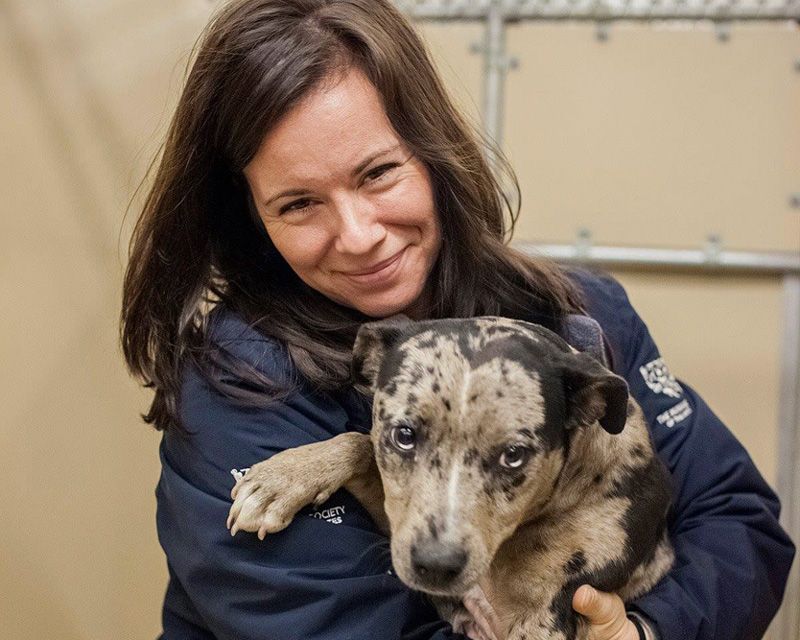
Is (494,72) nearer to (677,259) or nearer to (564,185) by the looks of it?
Result: (564,185)

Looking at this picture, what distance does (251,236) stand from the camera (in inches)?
82.4

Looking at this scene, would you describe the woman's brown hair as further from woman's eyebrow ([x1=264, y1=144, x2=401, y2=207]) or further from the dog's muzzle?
the dog's muzzle

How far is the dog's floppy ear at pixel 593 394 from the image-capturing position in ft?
5.26

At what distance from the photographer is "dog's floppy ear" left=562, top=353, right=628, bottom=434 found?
1.60 metres

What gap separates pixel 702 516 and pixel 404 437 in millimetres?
798

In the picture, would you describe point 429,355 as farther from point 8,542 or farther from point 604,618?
point 8,542

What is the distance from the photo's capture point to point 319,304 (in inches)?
79.8

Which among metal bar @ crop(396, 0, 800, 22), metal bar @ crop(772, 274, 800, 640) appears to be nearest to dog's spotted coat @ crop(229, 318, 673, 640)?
metal bar @ crop(772, 274, 800, 640)

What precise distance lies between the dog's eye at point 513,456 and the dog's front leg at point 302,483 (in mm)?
339

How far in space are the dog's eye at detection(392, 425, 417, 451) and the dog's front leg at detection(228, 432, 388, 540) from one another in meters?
0.17

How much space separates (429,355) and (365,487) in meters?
0.36

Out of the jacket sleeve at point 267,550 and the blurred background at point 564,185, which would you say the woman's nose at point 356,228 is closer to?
the jacket sleeve at point 267,550

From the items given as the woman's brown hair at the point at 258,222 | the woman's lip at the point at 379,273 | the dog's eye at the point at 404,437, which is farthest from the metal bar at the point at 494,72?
the dog's eye at the point at 404,437

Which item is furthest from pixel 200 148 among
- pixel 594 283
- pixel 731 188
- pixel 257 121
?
pixel 731 188
